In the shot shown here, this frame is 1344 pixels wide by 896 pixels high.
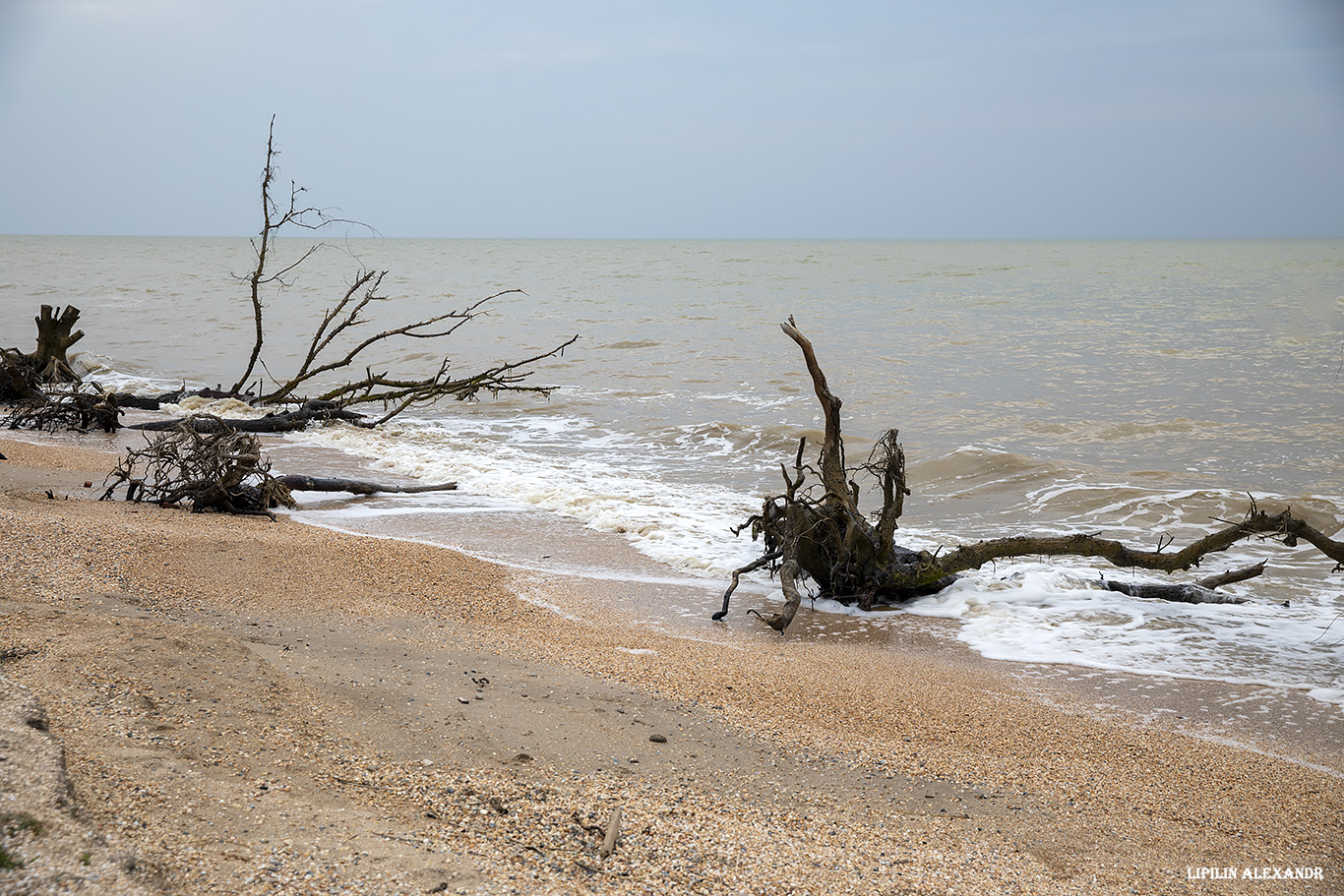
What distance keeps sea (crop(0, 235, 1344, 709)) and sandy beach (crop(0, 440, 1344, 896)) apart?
1.17m

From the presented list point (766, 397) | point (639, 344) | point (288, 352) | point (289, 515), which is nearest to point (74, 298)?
point (288, 352)

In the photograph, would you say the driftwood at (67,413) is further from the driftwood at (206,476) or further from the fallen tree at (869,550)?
the fallen tree at (869,550)

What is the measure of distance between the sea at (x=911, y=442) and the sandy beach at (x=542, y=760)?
117 centimetres

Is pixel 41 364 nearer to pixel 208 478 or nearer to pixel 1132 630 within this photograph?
pixel 208 478

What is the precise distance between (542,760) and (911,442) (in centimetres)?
982

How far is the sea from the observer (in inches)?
240

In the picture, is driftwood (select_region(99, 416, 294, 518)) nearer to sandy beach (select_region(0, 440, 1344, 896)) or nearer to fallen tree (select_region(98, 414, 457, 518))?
fallen tree (select_region(98, 414, 457, 518))

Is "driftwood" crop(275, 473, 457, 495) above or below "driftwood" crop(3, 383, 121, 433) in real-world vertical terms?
below

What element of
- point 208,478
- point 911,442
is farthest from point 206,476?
point 911,442

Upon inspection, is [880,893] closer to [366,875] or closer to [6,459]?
[366,875]

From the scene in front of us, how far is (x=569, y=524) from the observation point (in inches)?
318

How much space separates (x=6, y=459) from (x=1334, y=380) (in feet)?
64.7

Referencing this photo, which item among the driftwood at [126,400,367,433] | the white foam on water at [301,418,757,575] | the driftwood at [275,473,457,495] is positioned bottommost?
the white foam on water at [301,418,757,575]

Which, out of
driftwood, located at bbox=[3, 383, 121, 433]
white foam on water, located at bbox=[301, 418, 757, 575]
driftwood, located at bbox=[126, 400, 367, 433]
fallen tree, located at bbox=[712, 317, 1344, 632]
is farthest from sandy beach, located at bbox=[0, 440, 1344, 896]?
driftwood, located at bbox=[3, 383, 121, 433]
